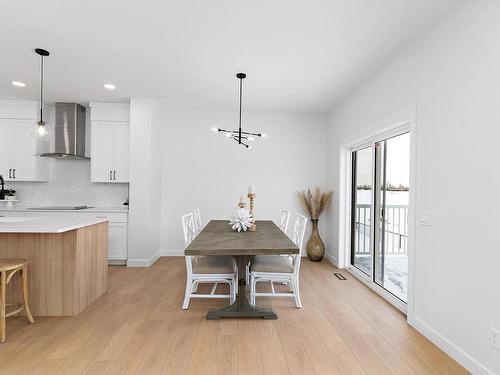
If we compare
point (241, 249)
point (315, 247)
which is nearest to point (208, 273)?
point (241, 249)

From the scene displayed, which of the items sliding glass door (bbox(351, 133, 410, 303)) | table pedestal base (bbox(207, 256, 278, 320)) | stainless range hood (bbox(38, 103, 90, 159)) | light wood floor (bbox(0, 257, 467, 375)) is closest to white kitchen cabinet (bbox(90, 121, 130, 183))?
stainless range hood (bbox(38, 103, 90, 159))

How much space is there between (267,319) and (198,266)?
87 cm

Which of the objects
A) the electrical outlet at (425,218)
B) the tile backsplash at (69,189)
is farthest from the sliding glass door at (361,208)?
the tile backsplash at (69,189)

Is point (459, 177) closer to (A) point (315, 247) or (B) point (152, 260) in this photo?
(A) point (315, 247)

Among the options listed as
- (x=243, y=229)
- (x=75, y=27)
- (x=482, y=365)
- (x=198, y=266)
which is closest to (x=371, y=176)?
(x=243, y=229)

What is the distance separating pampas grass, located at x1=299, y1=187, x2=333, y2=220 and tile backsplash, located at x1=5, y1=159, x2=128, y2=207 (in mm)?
3294

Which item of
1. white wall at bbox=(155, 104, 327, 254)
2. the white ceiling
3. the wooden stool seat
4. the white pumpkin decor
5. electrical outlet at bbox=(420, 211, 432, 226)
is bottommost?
the wooden stool seat

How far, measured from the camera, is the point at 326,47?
2.73 metres

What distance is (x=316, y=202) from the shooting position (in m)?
4.83

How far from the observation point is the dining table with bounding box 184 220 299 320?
7.62 ft

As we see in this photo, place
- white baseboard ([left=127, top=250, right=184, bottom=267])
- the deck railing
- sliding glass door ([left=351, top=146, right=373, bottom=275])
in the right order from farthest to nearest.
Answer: white baseboard ([left=127, top=250, right=184, bottom=267])
sliding glass door ([left=351, top=146, right=373, bottom=275])
the deck railing

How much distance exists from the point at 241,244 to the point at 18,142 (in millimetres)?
4530

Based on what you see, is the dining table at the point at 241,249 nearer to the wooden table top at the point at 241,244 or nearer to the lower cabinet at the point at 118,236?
the wooden table top at the point at 241,244

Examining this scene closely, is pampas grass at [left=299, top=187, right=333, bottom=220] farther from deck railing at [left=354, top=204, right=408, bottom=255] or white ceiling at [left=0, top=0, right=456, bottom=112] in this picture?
white ceiling at [left=0, top=0, right=456, bottom=112]
